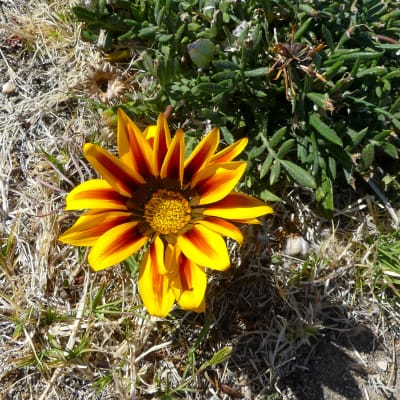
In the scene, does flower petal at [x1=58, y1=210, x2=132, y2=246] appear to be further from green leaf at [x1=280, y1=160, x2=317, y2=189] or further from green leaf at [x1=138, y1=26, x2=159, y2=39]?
green leaf at [x1=138, y1=26, x2=159, y2=39]

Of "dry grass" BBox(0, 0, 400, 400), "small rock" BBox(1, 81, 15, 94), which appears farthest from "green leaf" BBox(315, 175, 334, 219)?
"small rock" BBox(1, 81, 15, 94)

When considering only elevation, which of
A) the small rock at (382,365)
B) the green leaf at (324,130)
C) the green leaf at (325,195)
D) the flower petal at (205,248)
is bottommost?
the small rock at (382,365)

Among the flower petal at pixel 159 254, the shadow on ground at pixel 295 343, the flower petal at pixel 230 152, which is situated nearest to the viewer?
the flower petal at pixel 159 254

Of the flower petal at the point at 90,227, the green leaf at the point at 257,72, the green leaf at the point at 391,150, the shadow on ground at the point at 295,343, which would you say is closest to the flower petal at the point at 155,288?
the flower petal at the point at 90,227

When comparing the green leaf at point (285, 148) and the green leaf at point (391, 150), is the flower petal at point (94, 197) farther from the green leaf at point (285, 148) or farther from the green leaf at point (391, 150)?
the green leaf at point (391, 150)

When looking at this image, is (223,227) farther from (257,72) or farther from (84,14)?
(84,14)

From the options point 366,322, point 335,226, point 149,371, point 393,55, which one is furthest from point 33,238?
point 393,55
